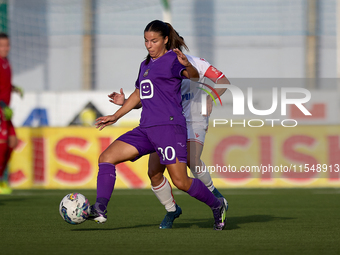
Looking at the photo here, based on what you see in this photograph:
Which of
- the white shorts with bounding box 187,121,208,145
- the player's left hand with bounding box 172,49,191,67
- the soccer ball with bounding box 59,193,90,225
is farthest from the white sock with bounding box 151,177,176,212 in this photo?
the player's left hand with bounding box 172,49,191,67

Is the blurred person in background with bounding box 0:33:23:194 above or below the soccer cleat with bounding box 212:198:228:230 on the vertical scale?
above

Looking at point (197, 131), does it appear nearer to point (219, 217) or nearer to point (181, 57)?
point (219, 217)

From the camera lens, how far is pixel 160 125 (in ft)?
14.7

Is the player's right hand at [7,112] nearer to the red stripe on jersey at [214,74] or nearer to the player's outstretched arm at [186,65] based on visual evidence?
the red stripe on jersey at [214,74]

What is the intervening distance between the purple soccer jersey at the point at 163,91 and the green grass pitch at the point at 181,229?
2.85ft

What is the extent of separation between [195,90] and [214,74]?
456mm

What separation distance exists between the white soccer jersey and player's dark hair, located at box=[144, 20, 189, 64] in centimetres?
59

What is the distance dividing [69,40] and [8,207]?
6561 millimetres

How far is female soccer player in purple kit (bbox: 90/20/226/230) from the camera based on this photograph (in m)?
4.46

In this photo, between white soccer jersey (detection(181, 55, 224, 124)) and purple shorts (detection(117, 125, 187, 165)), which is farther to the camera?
white soccer jersey (detection(181, 55, 224, 124))

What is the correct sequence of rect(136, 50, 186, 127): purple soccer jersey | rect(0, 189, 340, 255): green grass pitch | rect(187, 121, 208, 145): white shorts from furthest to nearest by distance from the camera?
1. rect(187, 121, 208, 145): white shorts
2. rect(136, 50, 186, 127): purple soccer jersey
3. rect(0, 189, 340, 255): green grass pitch

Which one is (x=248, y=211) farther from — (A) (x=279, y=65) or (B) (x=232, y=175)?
(A) (x=279, y=65)

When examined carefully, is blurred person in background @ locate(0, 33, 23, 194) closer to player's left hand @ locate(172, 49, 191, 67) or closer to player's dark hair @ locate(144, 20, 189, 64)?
player's dark hair @ locate(144, 20, 189, 64)

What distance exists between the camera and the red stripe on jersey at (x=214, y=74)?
5044mm
